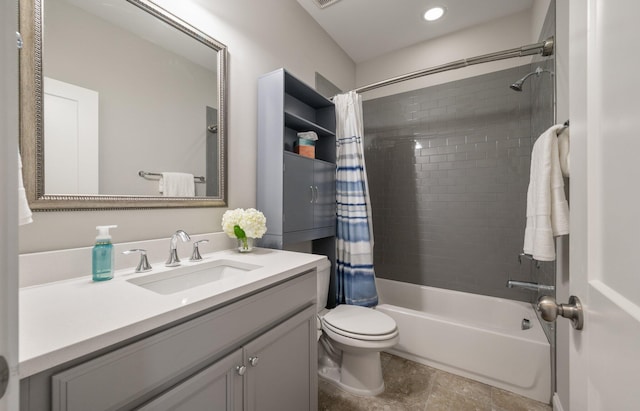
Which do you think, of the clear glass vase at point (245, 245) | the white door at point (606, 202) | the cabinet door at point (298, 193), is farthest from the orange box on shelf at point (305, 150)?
the white door at point (606, 202)

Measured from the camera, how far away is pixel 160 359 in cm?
64

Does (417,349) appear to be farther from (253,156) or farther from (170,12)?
(170,12)

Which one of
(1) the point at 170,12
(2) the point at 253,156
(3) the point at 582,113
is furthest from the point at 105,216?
(3) the point at 582,113

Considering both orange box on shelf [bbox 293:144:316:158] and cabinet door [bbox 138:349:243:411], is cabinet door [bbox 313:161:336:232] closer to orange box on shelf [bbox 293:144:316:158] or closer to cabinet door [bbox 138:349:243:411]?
orange box on shelf [bbox 293:144:316:158]

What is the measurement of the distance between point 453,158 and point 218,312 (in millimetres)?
2332

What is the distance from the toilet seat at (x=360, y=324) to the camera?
1476 mm

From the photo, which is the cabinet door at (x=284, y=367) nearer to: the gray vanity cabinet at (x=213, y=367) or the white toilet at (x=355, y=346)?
the gray vanity cabinet at (x=213, y=367)

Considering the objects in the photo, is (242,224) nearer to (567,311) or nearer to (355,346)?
(355,346)

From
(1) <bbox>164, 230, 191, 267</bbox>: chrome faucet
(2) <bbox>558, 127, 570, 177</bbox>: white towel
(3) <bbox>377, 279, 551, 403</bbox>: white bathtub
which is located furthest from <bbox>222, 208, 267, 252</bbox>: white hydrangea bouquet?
(2) <bbox>558, 127, 570, 177</bbox>: white towel

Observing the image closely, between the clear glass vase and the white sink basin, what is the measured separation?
0.49ft

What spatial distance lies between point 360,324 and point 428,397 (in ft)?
1.94

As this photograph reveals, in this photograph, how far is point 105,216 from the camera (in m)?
1.00

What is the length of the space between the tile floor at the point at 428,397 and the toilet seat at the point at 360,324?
1.29 feet

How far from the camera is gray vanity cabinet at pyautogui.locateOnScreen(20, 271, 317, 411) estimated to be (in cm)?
52
